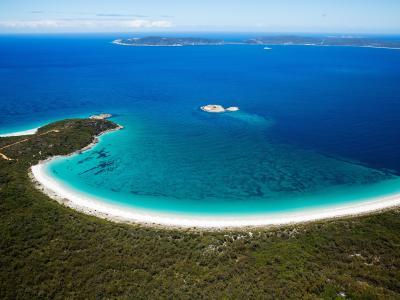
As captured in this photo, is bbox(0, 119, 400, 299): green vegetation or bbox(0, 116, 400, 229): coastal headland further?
bbox(0, 116, 400, 229): coastal headland

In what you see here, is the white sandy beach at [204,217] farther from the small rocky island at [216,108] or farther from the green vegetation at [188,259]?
the small rocky island at [216,108]

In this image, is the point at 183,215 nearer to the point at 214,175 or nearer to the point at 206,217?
the point at 206,217

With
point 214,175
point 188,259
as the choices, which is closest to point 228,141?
point 214,175

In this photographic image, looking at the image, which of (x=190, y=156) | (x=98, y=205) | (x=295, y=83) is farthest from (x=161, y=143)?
(x=295, y=83)

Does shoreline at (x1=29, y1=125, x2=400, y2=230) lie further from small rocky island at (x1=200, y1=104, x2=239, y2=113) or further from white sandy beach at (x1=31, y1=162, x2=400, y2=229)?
small rocky island at (x1=200, y1=104, x2=239, y2=113)

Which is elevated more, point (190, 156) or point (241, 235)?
point (241, 235)

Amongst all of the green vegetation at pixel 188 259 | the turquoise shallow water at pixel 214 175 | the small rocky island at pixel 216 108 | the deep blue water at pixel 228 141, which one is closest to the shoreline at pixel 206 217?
the turquoise shallow water at pixel 214 175

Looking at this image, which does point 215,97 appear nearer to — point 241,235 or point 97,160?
point 97,160

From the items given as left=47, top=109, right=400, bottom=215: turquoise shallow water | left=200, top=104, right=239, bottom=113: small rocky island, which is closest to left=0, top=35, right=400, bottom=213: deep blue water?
left=47, top=109, right=400, bottom=215: turquoise shallow water
